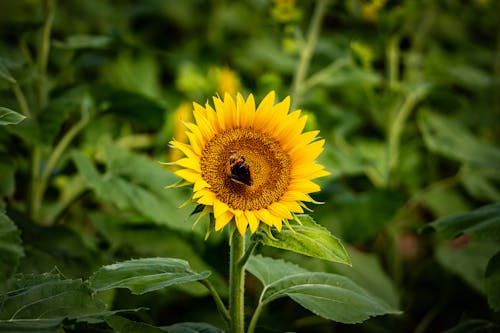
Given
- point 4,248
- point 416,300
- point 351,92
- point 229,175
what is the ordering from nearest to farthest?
point 4,248
point 229,175
point 416,300
point 351,92

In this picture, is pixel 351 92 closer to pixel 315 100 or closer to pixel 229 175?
pixel 315 100

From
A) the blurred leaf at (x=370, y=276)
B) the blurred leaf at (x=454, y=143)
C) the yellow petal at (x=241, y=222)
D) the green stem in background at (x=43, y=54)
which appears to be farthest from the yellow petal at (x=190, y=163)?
the blurred leaf at (x=454, y=143)

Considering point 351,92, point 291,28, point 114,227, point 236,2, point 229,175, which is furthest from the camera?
point 236,2

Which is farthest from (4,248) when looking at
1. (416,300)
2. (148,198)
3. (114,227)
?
(416,300)

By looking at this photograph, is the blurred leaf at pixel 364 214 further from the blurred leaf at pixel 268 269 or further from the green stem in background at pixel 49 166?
the green stem in background at pixel 49 166

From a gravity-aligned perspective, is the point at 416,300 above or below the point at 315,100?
below

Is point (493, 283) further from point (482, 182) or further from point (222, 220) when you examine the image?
point (482, 182)
